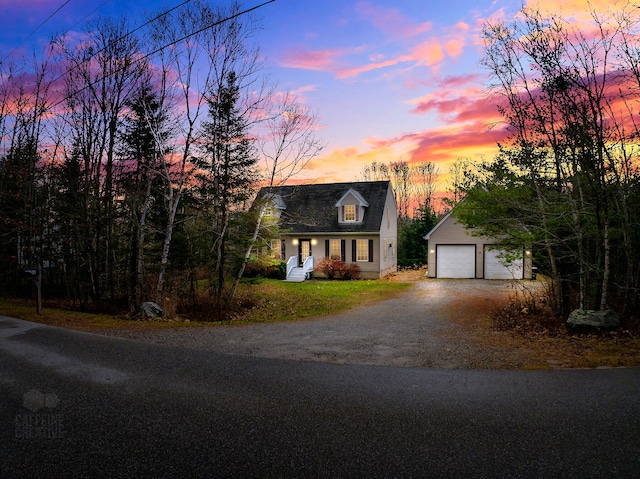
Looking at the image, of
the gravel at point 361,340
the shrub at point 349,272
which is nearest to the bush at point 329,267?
the shrub at point 349,272

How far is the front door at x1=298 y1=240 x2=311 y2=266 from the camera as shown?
26.4m

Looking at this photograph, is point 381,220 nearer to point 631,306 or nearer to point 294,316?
point 294,316

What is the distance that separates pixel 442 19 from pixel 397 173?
37.3 metres

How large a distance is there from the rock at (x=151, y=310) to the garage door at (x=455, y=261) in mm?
18222

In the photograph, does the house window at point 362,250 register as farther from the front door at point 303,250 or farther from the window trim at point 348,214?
the front door at point 303,250

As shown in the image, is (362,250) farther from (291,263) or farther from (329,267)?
(291,263)

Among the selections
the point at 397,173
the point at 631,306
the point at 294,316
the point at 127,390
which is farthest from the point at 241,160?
the point at 397,173

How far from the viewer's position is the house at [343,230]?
82.4 feet

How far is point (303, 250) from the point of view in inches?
1046

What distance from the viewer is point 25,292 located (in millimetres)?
20953

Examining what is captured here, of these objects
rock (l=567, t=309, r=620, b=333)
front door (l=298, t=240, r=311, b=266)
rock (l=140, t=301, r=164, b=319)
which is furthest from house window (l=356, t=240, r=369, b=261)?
rock (l=567, t=309, r=620, b=333)

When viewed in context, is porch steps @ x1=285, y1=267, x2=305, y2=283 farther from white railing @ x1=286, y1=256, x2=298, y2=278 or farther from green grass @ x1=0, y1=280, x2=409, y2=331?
green grass @ x1=0, y1=280, x2=409, y2=331

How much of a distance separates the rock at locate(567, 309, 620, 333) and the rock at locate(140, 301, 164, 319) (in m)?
11.5

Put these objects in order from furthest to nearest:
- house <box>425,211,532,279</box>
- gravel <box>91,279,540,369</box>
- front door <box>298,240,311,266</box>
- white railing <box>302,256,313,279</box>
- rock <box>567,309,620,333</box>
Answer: front door <box>298,240,311,266</box>, white railing <box>302,256,313,279</box>, house <box>425,211,532,279</box>, rock <box>567,309,620,333</box>, gravel <box>91,279,540,369</box>
